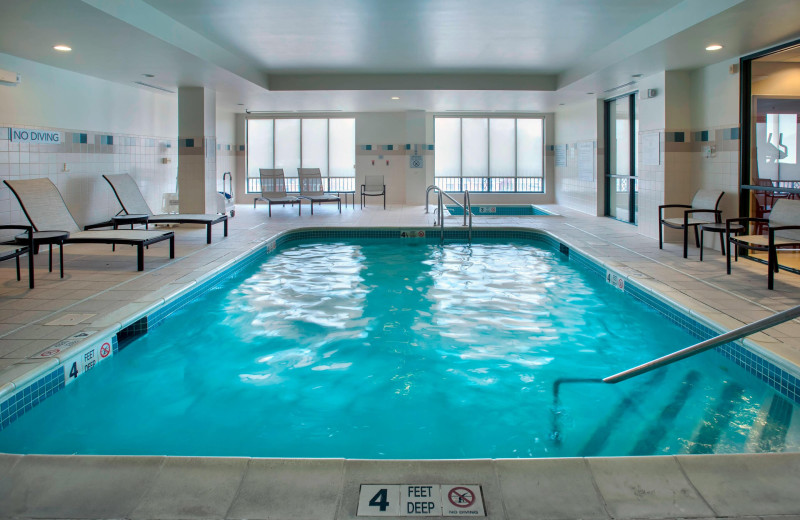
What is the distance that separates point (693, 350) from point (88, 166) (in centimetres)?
786

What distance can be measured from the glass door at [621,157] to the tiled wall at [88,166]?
24.8 ft

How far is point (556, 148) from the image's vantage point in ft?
45.1

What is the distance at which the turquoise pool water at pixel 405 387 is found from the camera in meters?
2.74

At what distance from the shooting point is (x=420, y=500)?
1.88 metres

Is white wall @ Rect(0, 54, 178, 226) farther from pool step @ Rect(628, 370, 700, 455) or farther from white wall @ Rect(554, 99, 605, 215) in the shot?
white wall @ Rect(554, 99, 605, 215)

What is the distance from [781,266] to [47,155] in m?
7.89

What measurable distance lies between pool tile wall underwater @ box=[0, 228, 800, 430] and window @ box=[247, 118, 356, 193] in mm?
5658

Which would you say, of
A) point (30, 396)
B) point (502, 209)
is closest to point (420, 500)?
point (30, 396)

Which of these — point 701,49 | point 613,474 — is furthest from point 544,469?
point 701,49

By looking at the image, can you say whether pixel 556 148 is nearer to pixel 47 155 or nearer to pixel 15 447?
pixel 47 155

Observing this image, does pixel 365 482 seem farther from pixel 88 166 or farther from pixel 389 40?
pixel 88 166

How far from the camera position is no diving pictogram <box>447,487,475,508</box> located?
1854mm

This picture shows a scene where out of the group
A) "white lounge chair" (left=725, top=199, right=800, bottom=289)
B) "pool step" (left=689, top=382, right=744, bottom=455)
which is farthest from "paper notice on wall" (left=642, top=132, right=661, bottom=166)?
"pool step" (left=689, top=382, right=744, bottom=455)

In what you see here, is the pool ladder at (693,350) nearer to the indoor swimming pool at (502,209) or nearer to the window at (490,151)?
the indoor swimming pool at (502,209)
